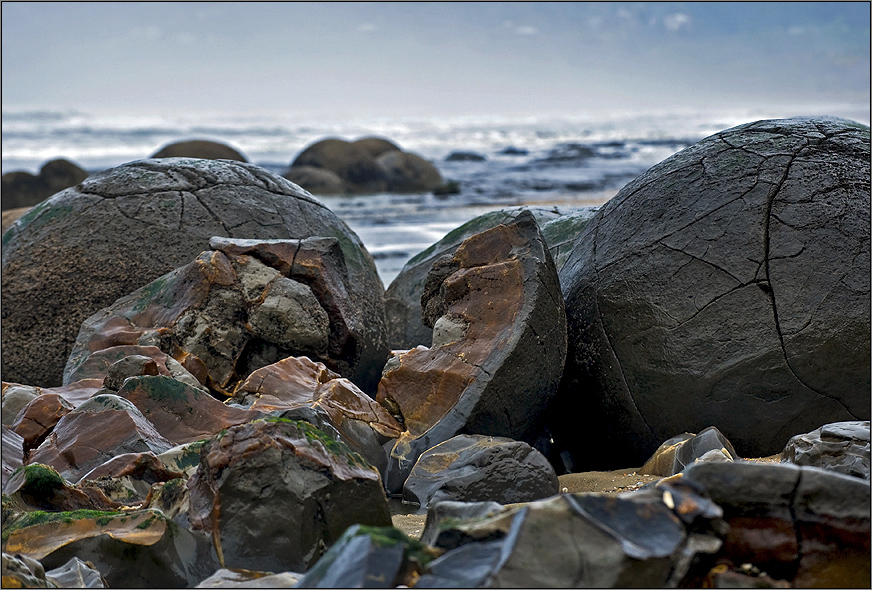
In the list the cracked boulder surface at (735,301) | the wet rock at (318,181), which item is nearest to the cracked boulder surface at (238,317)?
the cracked boulder surface at (735,301)

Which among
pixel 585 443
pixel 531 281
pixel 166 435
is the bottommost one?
pixel 585 443

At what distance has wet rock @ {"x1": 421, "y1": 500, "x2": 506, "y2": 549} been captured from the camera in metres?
1.95

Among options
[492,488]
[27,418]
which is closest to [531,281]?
[492,488]

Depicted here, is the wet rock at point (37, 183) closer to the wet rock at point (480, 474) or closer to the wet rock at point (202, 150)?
the wet rock at point (202, 150)

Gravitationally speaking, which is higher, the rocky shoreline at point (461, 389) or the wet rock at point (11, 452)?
the rocky shoreline at point (461, 389)

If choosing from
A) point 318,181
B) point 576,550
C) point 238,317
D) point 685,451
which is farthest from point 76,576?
point 318,181

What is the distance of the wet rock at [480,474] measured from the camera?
3.36 metres

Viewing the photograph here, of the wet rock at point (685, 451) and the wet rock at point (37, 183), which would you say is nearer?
the wet rock at point (685, 451)

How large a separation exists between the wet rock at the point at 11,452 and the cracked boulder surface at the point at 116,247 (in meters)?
1.77

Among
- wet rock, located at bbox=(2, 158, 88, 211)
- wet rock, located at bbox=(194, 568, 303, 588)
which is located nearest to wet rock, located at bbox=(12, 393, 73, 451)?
wet rock, located at bbox=(194, 568, 303, 588)

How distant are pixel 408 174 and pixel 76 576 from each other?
22.6 meters

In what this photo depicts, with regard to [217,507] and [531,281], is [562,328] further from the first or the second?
[217,507]

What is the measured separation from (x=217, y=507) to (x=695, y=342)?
2.33 meters

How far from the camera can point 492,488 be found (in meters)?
3.36
